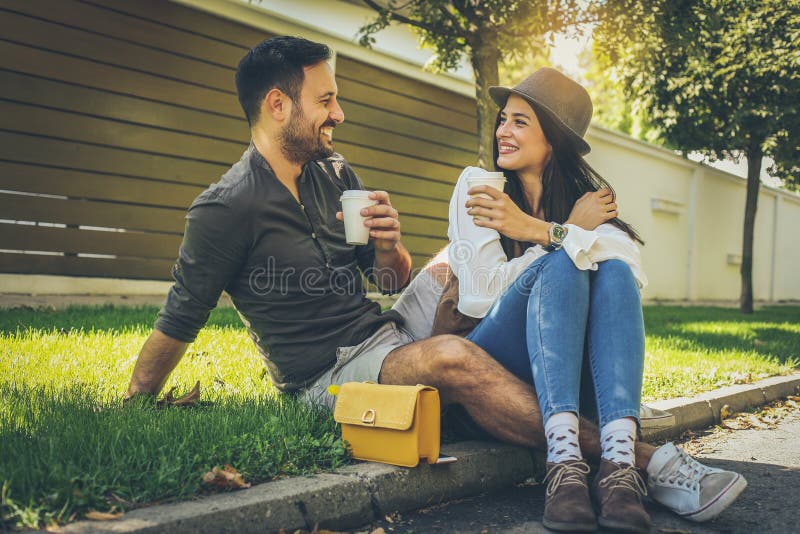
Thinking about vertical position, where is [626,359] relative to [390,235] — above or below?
below

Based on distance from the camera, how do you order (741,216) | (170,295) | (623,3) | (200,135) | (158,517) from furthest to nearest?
(741,216) → (200,135) → (623,3) → (170,295) → (158,517)

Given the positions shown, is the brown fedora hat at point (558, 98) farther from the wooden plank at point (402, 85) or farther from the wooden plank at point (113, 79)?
the wooden plank at point (402, 85)

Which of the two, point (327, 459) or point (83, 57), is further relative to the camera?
point (83, 57)

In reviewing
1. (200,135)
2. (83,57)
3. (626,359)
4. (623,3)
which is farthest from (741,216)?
(626,359)

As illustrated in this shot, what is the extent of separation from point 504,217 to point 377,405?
36.8 inches

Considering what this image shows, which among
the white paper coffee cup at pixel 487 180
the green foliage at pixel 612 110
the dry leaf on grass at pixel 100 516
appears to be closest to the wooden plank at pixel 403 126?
the white paper coffee cup at pixel 487 180

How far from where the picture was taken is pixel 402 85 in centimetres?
1063

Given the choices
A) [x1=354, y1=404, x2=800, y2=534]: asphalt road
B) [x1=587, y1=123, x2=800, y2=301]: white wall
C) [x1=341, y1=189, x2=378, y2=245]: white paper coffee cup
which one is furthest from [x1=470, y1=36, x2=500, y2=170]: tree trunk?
[x1=587, y1=123, x2=800, y2=301]: white wall

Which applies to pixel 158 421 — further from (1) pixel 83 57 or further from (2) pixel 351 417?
(1) pixel 83 57

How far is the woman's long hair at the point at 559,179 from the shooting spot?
11.5 feet

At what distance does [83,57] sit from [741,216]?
1546cm

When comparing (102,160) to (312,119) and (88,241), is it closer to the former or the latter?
(88,241)

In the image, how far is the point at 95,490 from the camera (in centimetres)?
219

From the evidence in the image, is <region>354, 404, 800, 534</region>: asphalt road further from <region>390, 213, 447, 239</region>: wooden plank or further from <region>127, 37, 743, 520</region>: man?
<region>390, 213, 447, 239</region>: wooden plank
